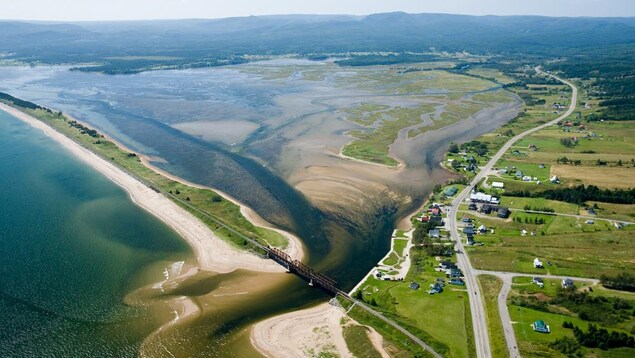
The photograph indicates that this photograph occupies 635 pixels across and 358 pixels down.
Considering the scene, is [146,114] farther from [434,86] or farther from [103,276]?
[434,86]

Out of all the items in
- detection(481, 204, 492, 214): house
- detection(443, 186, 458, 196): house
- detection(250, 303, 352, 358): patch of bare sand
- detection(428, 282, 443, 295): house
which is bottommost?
detection(250, 303, 352, 358): patch of bare sand

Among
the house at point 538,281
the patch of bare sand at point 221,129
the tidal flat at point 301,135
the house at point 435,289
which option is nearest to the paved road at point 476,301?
the house at point 435,289

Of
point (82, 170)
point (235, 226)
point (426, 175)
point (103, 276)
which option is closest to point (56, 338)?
point (103, 276)

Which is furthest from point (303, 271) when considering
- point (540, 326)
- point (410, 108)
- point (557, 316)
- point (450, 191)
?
point (410, 108)

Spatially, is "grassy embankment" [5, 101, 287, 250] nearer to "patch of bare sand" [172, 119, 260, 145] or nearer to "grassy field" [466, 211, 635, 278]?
"patch of bare sand" [172, 119, 260, 145]

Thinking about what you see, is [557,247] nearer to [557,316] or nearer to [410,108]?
[557,316]

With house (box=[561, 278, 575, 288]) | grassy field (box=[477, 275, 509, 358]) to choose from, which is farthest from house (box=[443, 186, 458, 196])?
house (box=[561, 278, 575, 288])
